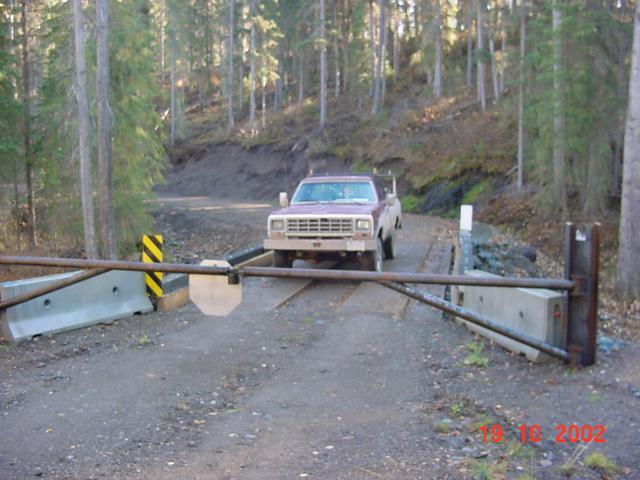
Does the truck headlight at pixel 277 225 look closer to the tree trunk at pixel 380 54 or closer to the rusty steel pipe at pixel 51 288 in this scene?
the rusty steel pipe at pixel 51 288

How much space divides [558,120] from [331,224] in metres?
14.7

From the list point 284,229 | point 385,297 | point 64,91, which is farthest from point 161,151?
point 385,297

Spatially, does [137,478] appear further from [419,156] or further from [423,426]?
[419,156]

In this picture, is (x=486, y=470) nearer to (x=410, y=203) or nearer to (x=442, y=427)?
(x=442, y=427)

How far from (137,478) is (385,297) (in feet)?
24.7

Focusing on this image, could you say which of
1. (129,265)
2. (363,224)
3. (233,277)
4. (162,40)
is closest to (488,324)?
(233,277)

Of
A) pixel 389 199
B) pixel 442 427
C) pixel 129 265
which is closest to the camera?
pixel 442 427

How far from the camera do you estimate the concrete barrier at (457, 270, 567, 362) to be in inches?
253

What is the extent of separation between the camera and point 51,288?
7004 mm

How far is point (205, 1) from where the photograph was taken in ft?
220

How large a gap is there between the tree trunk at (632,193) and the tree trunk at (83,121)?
14145 millimetres

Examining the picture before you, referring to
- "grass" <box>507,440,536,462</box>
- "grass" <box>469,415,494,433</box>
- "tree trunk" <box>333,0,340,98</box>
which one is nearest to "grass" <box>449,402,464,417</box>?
"grass" <box>469,415,494,433</box>

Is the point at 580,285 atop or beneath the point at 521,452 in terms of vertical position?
atop
